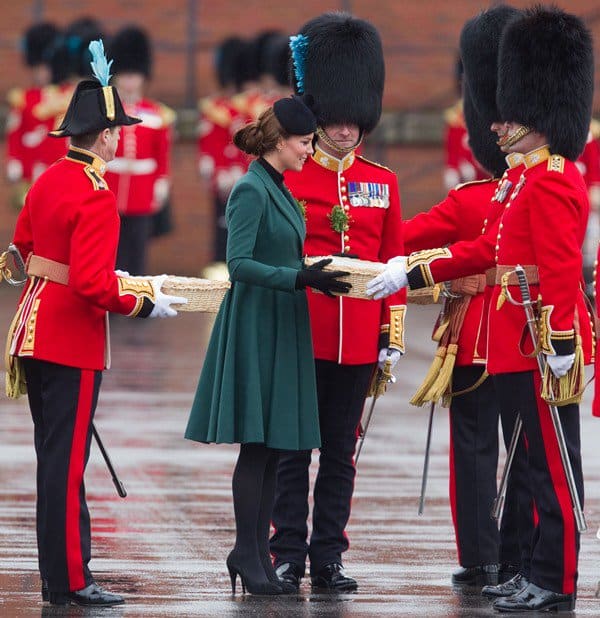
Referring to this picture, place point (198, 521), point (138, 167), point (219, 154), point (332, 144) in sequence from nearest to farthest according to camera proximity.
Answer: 1. point (332, 144)
2. point (198, 521)
3. point (138, 167)
4. point (219, 154)

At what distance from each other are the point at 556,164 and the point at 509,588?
48.5 inches

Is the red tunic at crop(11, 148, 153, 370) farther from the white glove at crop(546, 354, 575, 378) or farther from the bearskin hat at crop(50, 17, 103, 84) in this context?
the bearskin hat at crop(50, 17, 103, 84)

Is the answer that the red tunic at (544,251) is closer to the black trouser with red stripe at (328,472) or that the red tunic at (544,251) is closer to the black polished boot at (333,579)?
the black trouser with red stripe at (328,472)

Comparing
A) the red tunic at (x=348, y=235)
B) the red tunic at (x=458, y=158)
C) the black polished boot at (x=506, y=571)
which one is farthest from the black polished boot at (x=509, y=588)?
the red tunic at (x=458, y=158)

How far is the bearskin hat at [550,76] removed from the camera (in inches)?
225

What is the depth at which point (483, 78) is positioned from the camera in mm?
6438

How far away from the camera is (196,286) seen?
5.76 meters

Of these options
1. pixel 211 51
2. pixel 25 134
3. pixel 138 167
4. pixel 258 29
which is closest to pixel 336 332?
pixel 138 167

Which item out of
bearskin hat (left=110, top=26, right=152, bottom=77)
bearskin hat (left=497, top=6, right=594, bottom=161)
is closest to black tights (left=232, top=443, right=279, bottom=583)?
bearskin hat (left=497, top=6, right=594, bottom=161)

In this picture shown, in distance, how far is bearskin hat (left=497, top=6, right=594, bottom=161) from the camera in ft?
18.7

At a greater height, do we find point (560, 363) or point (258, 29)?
point (258, 29)

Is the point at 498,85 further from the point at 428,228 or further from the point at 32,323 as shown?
the point at 32,323

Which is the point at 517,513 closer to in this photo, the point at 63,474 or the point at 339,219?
the point at 339,219

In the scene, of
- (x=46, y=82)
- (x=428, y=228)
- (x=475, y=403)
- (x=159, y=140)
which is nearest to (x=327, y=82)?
(x=428, y=228)
